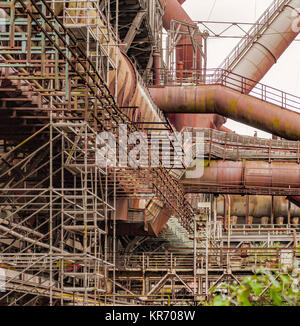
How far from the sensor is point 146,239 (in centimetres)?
3105

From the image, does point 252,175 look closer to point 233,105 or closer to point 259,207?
point 233,105

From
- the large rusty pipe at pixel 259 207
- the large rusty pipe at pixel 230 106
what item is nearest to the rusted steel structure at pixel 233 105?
the large rusty pipe at pixel 230 106

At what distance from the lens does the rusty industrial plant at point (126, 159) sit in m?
14.9

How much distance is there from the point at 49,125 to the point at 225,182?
14161 millimetres

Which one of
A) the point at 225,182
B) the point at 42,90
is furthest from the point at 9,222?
the point at 225,182

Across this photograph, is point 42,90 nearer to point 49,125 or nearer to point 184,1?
point 49,125

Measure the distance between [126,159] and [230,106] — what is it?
1093 centimetres

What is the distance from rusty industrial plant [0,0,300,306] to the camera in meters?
14.9

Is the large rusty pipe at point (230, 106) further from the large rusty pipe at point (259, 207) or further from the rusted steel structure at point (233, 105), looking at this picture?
the large rusty pipe at point (259, 207)

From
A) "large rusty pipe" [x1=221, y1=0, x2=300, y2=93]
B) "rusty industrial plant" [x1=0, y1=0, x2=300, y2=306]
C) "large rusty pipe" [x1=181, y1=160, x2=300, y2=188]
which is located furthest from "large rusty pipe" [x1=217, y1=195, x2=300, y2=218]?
"large rusty pipe" [x1=181, y1=160, x2=300, y2=188]

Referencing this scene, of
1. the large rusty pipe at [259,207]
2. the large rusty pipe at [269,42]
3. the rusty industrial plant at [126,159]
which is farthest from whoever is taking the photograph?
the large rusty pipe at [259,207]

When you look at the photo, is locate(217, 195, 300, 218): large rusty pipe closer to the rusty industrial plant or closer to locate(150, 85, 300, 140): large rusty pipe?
the rusty industrial plant

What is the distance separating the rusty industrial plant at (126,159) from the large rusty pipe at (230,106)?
5 centimetres

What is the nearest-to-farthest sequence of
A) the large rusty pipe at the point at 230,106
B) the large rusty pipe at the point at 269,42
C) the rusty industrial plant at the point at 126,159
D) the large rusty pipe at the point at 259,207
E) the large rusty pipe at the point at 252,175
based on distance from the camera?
the rusty industrial plant at the point at 126,159 < the large rusty pipe at the point at 252,175 < the large rusty pipe at the point at 230,106 < the large rusty pipe at the point at 269,42 < the large rusty pipe at the point at 259,207
